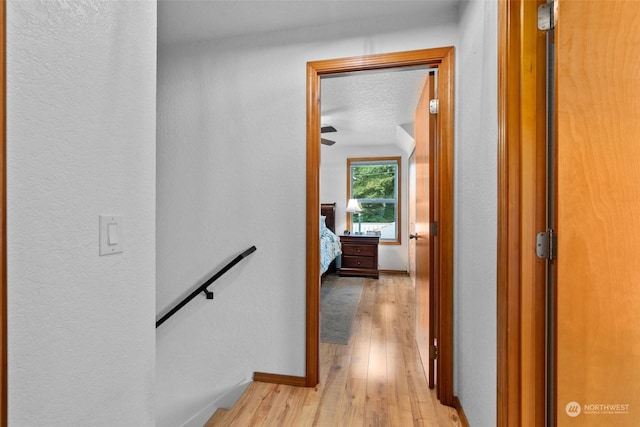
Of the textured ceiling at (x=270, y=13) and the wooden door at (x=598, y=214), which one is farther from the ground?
the textured ceiling at (x=270, y=13)

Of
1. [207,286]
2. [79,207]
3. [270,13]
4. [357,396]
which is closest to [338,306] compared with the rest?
[357,396]

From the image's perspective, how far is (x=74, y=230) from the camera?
0.74 m

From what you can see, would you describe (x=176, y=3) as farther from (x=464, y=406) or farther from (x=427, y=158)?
(x=464, y=406)

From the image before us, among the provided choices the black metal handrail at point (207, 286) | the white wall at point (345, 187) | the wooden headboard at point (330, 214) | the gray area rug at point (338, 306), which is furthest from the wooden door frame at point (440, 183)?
the wooden headboard at point (330, 214)

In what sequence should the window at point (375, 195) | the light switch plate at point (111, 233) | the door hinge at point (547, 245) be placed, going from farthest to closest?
1. the window at point (375, 195)
2. the door hinge at point (547, 245)
3. the light switch plate at point (111, 233)

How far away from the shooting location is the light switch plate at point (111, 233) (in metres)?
0.82

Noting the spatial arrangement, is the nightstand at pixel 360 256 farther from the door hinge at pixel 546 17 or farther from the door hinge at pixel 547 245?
the door hinge at pixel 546 17

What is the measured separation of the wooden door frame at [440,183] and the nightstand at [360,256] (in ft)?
10.5

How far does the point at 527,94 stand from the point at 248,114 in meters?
1.61

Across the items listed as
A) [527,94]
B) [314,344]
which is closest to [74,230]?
[527,94]

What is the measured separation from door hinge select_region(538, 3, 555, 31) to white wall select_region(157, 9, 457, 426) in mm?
907

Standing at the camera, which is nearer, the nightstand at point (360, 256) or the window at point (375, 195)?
the nightstand at point (360, 256)

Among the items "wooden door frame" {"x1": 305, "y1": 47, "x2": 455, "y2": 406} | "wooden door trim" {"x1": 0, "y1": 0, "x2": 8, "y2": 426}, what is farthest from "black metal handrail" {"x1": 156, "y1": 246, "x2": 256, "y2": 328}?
"wooden door trim" {"x1": 0, "y1": 0, "x2": 8, "y2": 426}

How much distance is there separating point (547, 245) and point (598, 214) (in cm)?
16
